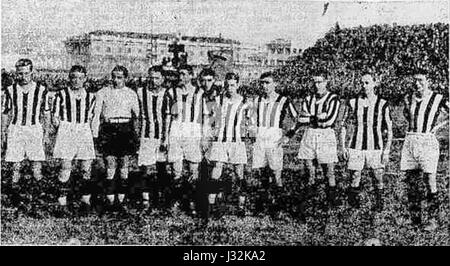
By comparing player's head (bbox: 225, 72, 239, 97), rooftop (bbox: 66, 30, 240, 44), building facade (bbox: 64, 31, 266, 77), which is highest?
rooftop (bbox: 66, 30, 240, 44)

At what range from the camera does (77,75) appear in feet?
24.5

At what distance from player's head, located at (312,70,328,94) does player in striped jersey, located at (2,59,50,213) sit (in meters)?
2.14

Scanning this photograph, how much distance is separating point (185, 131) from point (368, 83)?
151 cm

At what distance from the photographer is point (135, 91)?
7.45 metres

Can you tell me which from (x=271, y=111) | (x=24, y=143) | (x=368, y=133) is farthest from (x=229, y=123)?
(x=24, y=143)

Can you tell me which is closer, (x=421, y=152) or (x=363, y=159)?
(x=421, y=152)

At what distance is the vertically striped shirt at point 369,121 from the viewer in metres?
7.44

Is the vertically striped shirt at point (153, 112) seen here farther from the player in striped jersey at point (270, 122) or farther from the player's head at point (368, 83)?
the player's head at point (368, 83)

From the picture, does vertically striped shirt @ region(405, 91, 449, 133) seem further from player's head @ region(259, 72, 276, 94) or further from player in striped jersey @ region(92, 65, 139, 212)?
player in striped jersey @ region(92, 65, 139, 212)

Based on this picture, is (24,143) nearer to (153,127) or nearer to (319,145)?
(153,127)

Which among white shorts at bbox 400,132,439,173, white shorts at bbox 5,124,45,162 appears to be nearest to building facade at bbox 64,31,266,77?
white shorts at bbox 5,124,45,162

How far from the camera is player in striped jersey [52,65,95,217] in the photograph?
24.4 ft

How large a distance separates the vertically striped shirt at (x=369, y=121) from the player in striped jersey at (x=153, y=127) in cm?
150
